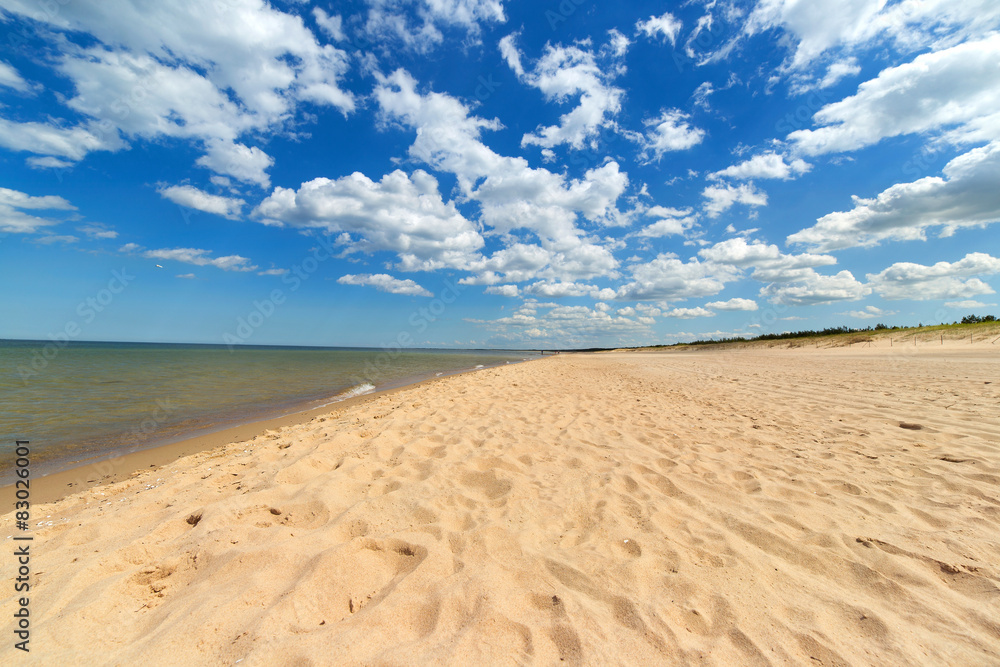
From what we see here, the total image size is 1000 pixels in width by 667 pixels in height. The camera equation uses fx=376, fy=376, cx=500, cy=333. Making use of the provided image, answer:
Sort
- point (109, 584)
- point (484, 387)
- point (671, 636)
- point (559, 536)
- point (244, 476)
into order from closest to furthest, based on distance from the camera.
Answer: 1. point (671, 636)
2. point (109, 584)
3. point (559, 536)
4. point (244, 476)
5. point (484, 387)

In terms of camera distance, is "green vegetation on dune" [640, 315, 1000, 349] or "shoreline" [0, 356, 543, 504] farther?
"green vegetation on dune" [640, 315, 1000, 349]

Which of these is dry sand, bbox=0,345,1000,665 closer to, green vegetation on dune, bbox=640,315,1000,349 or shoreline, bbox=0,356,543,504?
shoreline, bbox=0,356,543,504

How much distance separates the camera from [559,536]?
115 inches

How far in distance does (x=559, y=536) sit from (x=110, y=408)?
39.5 feet

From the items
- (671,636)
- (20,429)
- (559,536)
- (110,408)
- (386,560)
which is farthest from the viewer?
(110,408)

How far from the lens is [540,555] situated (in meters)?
2.63

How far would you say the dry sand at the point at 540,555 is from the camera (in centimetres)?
188

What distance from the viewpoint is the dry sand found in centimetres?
188

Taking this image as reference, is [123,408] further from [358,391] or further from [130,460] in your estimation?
[358,391]

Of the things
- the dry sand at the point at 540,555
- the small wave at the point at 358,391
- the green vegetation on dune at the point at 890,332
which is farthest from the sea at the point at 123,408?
the green vegetation on dune at the point at 890,332

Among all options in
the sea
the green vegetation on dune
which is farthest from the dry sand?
the green vegetation on dune

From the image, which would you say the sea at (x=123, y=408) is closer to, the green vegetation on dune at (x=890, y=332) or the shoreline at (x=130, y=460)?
the shoreline at (x=130, y=460)

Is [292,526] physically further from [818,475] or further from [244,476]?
[818,475]

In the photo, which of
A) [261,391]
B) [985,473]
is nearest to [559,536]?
[985,473]
